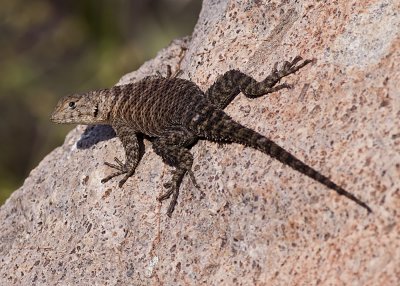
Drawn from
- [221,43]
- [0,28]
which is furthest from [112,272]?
[0,28]

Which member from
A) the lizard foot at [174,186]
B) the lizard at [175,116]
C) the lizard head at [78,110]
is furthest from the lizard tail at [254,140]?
the lizard head at [78,110]

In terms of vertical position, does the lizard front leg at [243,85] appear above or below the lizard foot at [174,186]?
above

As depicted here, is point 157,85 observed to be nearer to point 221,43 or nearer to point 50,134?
point 221,43

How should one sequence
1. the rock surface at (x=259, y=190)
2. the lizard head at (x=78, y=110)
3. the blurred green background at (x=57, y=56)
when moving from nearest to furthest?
the rock surface at (x=259, y=190) < the lizard head at (x=78, y=110) < the blurred green background at (x=57, y=56)

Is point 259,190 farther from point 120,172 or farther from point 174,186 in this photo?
point 120,172

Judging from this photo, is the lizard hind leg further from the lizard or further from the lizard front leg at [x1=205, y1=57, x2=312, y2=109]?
the lizard front leg at [x1=205, y1=57, x2=312, y2=109]

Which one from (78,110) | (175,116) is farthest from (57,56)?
(175,116)

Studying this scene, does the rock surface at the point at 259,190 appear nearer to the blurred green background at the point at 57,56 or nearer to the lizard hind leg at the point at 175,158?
the lizard hind leg at the point at 175,158
